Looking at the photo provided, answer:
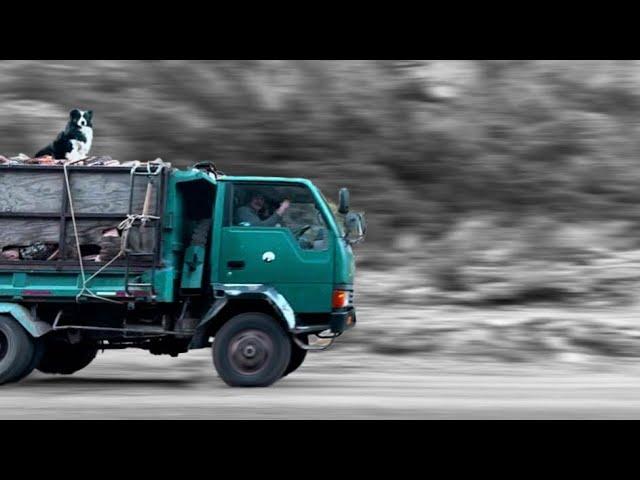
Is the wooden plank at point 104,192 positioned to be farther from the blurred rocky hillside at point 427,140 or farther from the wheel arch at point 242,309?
the blurred rocky hillside at point 427,140

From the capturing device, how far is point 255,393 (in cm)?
1099

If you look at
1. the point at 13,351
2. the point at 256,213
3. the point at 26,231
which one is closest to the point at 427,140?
the point at 256,213

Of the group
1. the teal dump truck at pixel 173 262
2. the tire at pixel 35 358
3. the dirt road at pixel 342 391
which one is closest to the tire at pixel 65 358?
the dirt road at pixel 342 391

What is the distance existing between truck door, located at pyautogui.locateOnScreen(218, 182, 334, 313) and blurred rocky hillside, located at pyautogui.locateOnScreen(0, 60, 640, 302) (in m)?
5.75

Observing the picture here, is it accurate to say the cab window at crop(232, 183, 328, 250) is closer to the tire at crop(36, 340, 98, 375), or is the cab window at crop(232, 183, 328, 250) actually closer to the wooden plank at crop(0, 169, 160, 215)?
the wooden plank at crop(0, 169, 160, 215)

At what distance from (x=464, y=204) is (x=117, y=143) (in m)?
6.41

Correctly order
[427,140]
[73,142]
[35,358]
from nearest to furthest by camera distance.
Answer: [35,358] → [73,142] → [427,140]

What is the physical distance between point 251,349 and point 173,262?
1223 mm

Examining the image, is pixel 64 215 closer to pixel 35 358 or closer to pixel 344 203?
pixel 35 358

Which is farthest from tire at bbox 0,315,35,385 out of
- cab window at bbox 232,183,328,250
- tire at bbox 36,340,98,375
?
cab window at bbox 232,183,328,250

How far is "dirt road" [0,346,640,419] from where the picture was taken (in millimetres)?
9734

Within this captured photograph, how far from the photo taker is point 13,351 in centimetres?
1133

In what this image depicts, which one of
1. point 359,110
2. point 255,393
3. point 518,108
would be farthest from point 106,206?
point 518,108

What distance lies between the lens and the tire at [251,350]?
11367 mm
